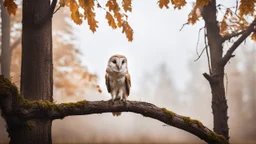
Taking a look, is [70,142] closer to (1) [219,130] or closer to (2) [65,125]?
(2) [65,125]

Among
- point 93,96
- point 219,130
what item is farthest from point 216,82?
point 93,96

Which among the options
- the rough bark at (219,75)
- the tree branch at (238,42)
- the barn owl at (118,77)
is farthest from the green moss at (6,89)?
the tree branch at (238,42)

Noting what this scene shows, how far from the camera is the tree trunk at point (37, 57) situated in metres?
2.95

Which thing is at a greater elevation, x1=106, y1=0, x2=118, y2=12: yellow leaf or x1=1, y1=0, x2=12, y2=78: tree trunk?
x1=1, y1=0, x2=12, y2=78: tree trunk

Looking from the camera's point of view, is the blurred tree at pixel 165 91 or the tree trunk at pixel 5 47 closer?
the tree trunk at pixel 5 47

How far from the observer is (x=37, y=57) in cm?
296

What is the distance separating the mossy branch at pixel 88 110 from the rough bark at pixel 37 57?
0.23m

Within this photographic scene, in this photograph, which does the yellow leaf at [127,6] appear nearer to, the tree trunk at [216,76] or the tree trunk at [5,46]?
the tree trunk at [216,76]

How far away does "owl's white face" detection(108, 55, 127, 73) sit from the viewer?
3436 millimetres

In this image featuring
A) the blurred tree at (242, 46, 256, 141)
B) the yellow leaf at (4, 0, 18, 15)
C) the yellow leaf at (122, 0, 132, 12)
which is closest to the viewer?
the yellow leaf at (4, 0, 18, 15)

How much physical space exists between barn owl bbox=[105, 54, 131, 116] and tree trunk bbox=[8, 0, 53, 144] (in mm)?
788

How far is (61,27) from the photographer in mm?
13016

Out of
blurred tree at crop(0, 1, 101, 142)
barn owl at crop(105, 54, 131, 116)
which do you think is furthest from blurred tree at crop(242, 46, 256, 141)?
barn owl at crop(105, 54, 131, 116)

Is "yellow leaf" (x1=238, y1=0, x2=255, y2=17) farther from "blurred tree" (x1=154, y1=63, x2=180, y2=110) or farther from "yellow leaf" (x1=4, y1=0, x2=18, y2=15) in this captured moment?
"blurred tree" (x1=154, y1=63, x2=180, y2=110)
